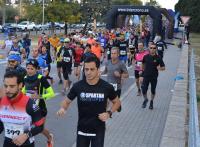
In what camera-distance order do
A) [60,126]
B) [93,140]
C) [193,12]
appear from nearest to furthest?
1. [93,140]
2. [60,126]
3. [193,12]

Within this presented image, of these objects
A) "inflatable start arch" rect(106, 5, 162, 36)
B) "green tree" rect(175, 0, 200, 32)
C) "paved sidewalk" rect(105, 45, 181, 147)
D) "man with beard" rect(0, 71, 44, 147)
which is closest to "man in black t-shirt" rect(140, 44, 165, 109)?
"paved sidewalk" rect(105, 45, 181, 147)

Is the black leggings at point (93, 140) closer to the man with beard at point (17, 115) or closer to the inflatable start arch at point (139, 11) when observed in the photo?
the man with beard at point (17, 115)

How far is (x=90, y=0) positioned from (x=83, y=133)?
6154 centimetres

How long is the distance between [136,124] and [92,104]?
4.75 m

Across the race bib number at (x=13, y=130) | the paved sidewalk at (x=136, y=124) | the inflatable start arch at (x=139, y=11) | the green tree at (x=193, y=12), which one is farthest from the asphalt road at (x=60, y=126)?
the green tree at (x=193, y=12)

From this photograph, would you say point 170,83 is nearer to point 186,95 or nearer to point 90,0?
point 186,95

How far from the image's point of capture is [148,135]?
9.09 meters

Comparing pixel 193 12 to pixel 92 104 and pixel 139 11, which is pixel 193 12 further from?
pixel 92 104

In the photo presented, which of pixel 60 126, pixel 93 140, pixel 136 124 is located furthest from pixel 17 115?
pixel 136 124

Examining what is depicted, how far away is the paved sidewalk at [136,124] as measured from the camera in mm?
8562

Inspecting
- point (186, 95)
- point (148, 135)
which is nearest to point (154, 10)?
point (186, 95)

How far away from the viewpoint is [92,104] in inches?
216

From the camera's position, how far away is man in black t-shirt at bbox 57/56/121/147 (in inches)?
216

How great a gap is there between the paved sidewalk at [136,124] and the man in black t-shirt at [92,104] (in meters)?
2.63
